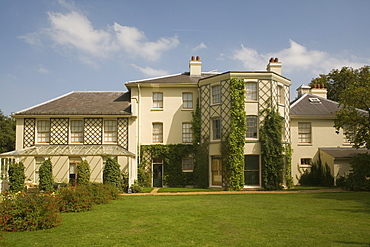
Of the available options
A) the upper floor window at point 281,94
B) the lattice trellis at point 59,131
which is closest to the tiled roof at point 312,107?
the upper floor window at point 281,94

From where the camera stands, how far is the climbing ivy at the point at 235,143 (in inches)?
939

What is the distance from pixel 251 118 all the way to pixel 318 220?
45.4 feet

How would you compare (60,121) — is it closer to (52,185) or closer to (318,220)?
(52,185)

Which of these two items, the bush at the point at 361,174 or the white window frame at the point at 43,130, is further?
the white window frame at the point at 43,130

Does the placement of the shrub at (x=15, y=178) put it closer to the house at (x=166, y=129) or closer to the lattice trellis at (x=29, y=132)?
the house at (x=166, y=129)

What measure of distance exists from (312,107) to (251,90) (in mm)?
7806

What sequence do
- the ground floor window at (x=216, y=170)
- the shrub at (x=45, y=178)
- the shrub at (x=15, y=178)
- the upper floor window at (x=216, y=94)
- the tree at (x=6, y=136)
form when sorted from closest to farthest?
the shrub at (x=15, y=178) → the shrub at (x=45, y=178) → the ground floor window at (x=216, y=170) → the upper floor window at (x=216, y=94) → the tree at (x=6, y=136)

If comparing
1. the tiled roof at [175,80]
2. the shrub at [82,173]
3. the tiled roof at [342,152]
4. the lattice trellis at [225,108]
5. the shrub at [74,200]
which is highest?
the tiled roof at [175,80]

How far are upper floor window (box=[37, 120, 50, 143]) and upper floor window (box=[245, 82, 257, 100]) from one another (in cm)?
1476

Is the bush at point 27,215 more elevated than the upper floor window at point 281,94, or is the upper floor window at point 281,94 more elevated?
the upper floor window at point 281,94

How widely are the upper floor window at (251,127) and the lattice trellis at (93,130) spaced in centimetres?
1075

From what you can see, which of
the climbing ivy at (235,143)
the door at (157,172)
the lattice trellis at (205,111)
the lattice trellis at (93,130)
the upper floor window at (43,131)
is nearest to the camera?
the climbing ivy at (235,143)

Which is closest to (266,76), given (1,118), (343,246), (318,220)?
(318,220)

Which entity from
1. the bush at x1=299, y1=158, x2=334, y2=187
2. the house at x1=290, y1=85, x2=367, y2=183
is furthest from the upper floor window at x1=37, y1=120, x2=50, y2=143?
the bush at x1=299, y1=158, x2=334, y2=187
